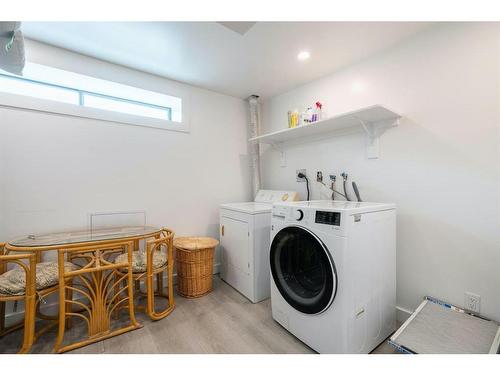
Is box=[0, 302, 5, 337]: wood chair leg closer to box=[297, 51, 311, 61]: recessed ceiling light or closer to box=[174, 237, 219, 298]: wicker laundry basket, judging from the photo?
box=[174, 237, 219, 298]: wicker laundry basket

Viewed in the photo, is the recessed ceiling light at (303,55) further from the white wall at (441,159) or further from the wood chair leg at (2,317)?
the wood chair leg at (2,317)

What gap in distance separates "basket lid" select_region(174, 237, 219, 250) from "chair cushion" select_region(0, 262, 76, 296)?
84 cm

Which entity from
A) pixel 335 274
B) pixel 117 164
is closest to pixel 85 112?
pixel 117 164

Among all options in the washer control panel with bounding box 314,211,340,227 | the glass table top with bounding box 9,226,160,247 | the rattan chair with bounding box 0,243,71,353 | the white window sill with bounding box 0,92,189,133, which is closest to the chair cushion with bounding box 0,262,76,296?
the rattan chair with bounding box 0,243,71,353

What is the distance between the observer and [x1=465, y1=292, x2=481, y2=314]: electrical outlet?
4.58ft

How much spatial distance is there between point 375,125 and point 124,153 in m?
2.31

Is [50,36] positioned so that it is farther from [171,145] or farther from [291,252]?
[291,252]

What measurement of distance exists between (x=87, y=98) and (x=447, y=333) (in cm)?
323

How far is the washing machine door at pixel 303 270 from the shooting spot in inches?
49.8

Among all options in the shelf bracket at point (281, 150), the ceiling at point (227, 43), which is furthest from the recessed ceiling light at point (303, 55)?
the shelf bracket at point (281, 150)

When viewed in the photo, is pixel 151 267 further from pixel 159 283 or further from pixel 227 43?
pixel 227 43
